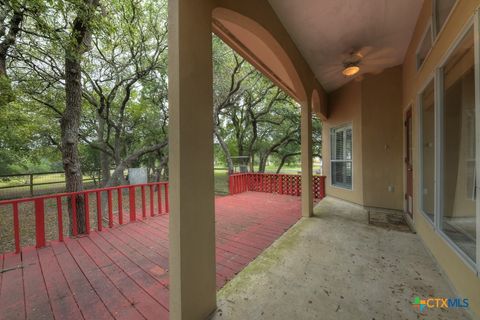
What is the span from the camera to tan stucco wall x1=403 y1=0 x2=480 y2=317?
1.54 metres

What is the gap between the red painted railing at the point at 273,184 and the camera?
5.80 metres

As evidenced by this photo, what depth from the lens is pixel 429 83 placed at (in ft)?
8.33

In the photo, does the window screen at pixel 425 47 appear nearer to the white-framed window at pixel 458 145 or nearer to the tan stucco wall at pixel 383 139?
the white-framed window at pixel 458 145

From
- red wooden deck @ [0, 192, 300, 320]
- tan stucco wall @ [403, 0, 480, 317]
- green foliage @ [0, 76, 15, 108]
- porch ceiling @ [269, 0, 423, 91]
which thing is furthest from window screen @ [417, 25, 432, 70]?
green foliage @ [0, 76, 15, 108]

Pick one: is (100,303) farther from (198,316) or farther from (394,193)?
(394,193)

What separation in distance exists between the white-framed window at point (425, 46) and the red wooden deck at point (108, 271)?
3.20m

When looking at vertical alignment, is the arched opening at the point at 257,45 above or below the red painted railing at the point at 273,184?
above

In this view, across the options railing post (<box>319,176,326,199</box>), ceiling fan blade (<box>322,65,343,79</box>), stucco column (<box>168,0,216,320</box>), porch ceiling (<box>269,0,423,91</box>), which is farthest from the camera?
railing post (<box>319,176,326,199</box>)

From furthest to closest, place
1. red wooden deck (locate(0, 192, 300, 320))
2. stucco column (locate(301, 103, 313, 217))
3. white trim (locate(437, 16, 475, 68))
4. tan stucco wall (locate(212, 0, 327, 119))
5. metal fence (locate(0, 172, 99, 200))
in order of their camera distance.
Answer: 1. metal fence (locate(0, 172, 99, 200))
2. stucco column (locate(301, 103, 313, 217))
3. tan stucco wall (locate(212, 0, 327, 119))
4. red wooden deck (locate(0, 192, 300, 320))
5. white trim (locate(437, 16, 475, 68))

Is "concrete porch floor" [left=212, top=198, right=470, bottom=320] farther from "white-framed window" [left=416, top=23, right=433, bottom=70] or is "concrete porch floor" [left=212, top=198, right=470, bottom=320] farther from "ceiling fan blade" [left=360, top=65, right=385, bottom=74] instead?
"ceiling fan blade" [left=360, top=65, right=385, bottom=74]

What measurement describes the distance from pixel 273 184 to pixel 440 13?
4951 millimetres

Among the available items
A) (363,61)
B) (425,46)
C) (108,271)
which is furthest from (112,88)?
(425,46)

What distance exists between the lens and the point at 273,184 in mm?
6348

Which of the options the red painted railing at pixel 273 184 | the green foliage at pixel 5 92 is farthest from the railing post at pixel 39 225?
the red painted railing at pixel 273 184
